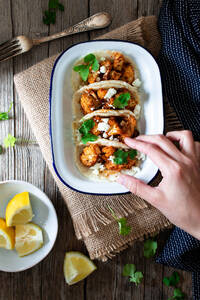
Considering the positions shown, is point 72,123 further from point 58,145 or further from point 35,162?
point 35,162

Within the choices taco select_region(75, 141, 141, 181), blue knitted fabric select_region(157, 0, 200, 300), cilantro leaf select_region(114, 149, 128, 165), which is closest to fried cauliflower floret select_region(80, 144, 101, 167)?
taco select_region(75, 141, 141, 181)

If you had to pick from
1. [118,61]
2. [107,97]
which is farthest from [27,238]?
[118,61]

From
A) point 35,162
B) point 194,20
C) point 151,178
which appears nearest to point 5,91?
point 35,162

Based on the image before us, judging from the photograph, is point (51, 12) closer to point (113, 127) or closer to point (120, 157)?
point (113, 127)

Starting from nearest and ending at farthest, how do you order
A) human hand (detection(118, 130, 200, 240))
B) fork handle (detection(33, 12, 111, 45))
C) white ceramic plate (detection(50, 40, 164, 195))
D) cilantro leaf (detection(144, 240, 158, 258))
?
human hand (detection(118, 130, 200, 240))
white ceramic plate (detection(50, 40, 164, 195))
fork handle (detection(33, 12, 111, 45))
cilantro leaf (detection(144, 240, 158, 258))

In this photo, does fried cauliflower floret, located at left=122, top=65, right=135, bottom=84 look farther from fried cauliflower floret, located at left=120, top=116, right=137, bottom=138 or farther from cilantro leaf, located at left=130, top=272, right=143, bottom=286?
cilantro leaf, located at left=130, top=272, right=143, bottom=286

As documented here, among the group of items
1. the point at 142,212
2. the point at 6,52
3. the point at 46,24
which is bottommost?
the point at 142,212
